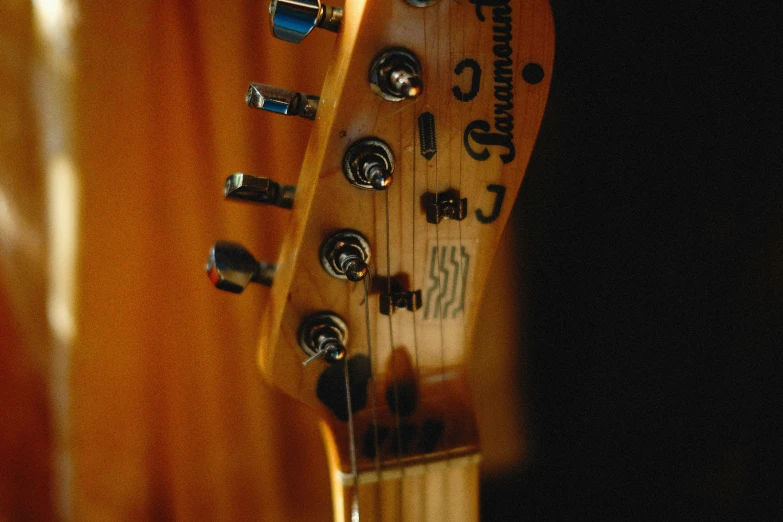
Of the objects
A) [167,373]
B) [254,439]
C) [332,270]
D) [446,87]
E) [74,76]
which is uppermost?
[74,76]

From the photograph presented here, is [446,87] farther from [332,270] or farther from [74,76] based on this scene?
[74,76]

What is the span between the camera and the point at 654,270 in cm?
91

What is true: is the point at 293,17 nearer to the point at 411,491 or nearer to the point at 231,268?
the point at 231,268

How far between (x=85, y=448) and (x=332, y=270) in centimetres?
53

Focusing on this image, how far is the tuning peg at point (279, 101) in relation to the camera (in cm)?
47

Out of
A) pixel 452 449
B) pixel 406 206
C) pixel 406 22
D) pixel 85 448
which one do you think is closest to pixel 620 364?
pixel 452 449

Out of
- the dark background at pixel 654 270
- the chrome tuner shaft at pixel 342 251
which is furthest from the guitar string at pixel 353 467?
the dark background at pixel 654 270

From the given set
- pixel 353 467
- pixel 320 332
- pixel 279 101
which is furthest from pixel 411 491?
pixel 279 101

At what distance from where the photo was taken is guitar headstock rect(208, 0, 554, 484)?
0.48m

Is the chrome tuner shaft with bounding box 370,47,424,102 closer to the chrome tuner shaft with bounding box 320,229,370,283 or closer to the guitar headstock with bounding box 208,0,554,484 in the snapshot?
the guitar headstock with bounding box 208,0,554,484

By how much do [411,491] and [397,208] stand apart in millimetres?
351

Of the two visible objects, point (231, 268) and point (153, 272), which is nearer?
point (231, 268)

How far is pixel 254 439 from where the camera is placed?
830 mm

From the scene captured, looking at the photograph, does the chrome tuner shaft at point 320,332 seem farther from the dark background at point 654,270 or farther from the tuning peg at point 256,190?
the dark background at point 654,270
